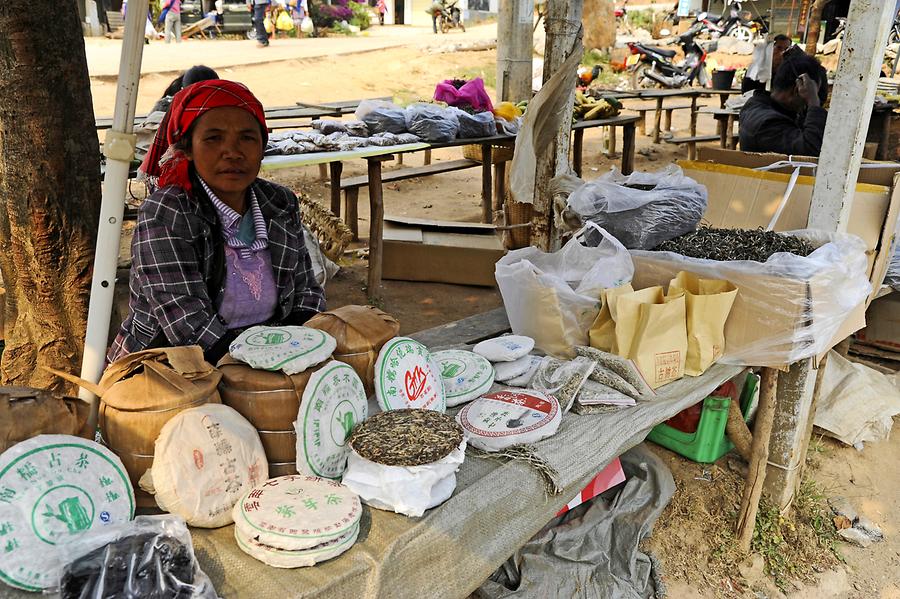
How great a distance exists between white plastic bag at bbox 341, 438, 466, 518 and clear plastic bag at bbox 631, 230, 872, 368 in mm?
1343

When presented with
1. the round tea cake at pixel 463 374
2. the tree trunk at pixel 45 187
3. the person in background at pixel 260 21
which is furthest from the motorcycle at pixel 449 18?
the round tea cake at pixel 463 374

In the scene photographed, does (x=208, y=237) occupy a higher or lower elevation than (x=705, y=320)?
higher

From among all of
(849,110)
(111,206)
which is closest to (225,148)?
(111,206)

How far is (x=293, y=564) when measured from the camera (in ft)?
4.24

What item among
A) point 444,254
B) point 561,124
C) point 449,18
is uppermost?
point 449,18

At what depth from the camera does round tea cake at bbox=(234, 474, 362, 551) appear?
1.29 meters

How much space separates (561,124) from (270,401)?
2.67m

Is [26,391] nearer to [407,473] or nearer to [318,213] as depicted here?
[407,473]

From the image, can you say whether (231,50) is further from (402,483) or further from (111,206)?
(402,483)

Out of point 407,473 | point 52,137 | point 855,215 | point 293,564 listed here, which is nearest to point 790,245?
point 855,215

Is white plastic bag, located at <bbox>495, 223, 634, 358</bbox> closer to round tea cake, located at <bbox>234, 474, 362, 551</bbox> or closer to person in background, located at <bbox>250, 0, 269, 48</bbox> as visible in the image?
round tea cake, located at <bbox>234, 474, 362, 551</bbox>

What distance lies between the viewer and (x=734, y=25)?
21844 mm

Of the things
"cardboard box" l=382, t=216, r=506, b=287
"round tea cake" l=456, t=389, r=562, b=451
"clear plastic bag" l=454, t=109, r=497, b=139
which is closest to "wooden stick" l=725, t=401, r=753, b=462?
"round tea cake" l=456, t=389, r=562, b=451

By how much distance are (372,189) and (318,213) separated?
526mm
